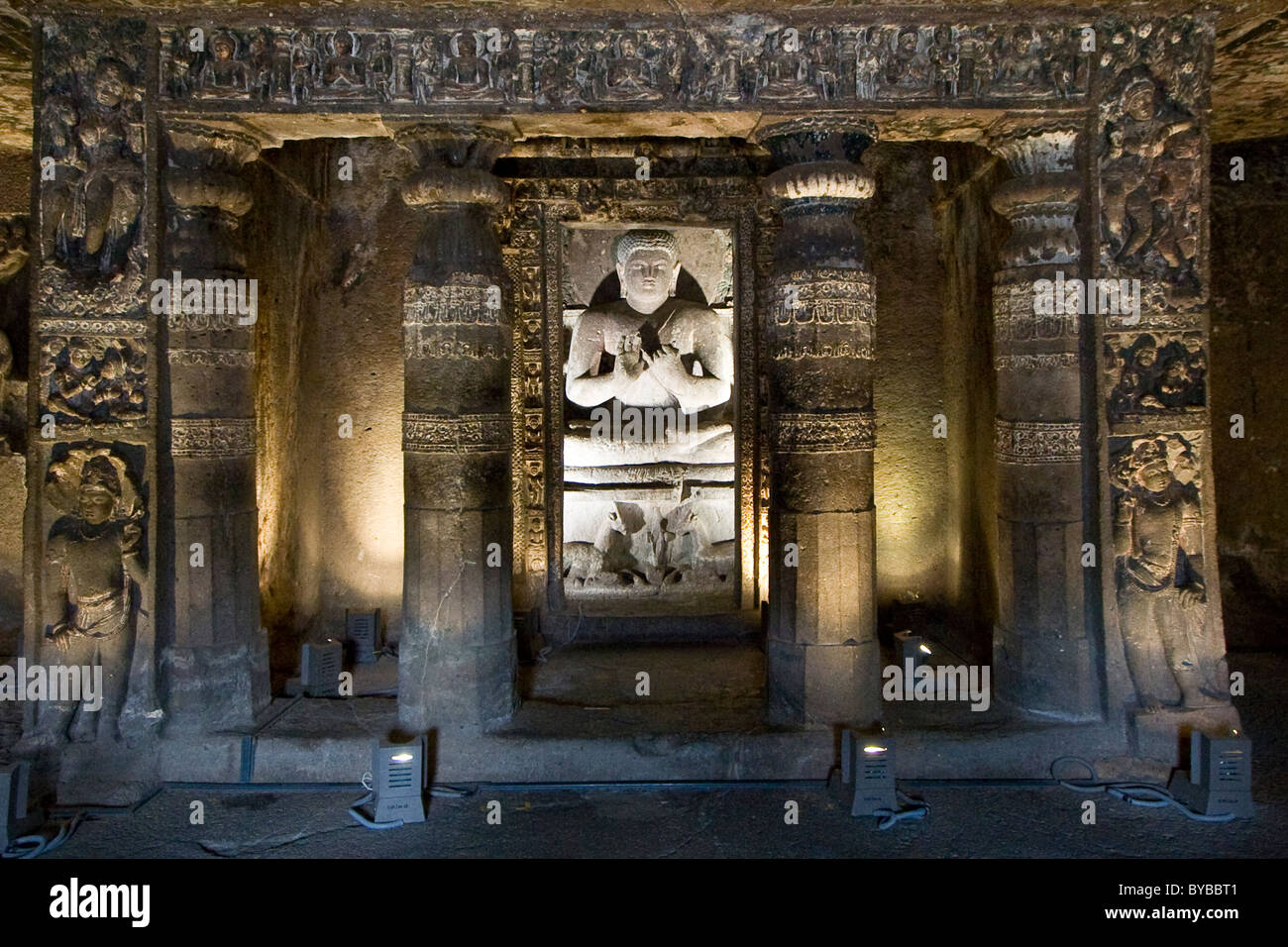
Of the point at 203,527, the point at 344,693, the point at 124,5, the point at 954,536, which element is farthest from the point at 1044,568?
the point at 124,5

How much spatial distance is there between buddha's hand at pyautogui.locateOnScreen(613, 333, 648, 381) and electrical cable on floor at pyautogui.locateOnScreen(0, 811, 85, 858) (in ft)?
14.9

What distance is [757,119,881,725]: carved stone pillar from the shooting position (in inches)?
209

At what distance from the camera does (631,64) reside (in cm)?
528

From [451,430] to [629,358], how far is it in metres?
2.14

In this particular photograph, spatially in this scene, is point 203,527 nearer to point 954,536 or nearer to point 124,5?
point 124,5

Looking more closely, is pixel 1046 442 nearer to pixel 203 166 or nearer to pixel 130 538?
pixel 203 166

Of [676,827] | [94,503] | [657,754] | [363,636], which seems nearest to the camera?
[676,827]

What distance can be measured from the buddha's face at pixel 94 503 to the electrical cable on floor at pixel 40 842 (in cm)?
163

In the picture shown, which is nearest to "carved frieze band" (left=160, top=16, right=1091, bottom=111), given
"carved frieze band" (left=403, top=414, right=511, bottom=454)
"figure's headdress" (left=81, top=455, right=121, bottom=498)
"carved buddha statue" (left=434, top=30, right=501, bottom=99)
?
"carved buddha statue" (left=434, top=30, right=501, bottom=99)

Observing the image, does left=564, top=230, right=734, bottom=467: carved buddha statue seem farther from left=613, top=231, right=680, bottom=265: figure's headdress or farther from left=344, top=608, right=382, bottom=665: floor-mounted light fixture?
left=344, top=608, right=382, bottom=665: floor-mounted light fixture

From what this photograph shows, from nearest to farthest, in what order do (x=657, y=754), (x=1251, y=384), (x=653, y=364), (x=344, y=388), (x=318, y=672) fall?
1. (x=657, y=754)
2. (x=318, y=672)
3. (x=653, y=364)
4. (x=344, y=388)
5. (x=1251, y=384)

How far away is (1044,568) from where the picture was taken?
5.50 m

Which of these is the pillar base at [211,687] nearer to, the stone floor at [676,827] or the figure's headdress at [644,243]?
the stone floor at [676,827]

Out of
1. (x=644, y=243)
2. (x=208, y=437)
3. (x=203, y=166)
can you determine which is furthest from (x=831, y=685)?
(x=203, y=166)
